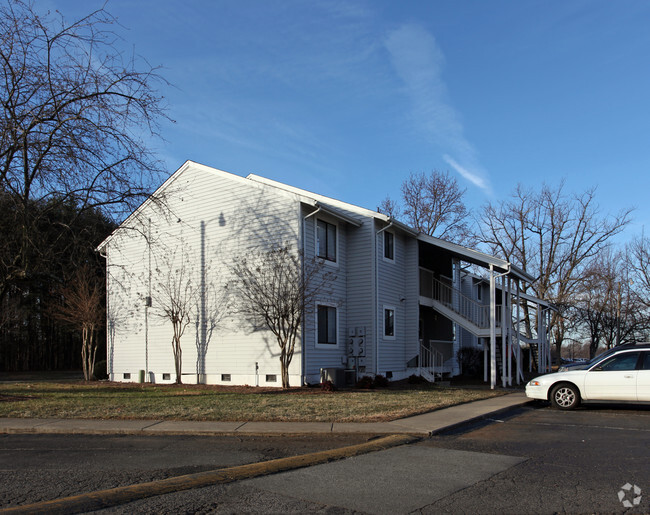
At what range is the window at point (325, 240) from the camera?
1953 cm

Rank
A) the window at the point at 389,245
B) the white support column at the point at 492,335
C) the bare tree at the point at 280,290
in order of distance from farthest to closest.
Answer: the window at the point at 389,245 < the white support column at the point at 492,335 < the bare tree at the point at 280,290

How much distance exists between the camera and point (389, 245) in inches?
864

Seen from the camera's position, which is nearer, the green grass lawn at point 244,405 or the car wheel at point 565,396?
the green grass lawn at point 244,405

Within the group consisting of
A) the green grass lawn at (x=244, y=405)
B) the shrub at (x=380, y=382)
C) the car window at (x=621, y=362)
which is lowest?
the shrub at (x=380, y=382)

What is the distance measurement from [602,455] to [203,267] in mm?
15541

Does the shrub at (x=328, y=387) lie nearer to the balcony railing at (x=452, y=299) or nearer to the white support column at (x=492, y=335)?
the white support column at (x=492, y=335)

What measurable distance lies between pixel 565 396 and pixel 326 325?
831 cm

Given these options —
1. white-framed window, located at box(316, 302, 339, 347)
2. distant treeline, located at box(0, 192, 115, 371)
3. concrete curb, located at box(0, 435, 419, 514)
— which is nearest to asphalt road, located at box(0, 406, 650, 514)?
concrete curb, located at box(0, 435, 419, 514)

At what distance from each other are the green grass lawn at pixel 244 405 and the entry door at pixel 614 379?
123 inches

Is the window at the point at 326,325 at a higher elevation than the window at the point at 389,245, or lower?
lower

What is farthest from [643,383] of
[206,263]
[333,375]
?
[206,263]

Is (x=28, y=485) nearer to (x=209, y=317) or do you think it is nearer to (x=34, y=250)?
(x=34, y=250)

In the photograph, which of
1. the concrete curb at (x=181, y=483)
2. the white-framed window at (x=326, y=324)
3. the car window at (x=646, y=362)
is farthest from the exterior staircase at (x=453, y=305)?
the concrete curb at (x=181, y=483)

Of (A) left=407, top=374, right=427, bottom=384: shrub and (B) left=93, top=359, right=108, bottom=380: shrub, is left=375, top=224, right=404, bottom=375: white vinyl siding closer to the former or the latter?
(A) left=407, top=374, right=427, bottom=384: shrub
